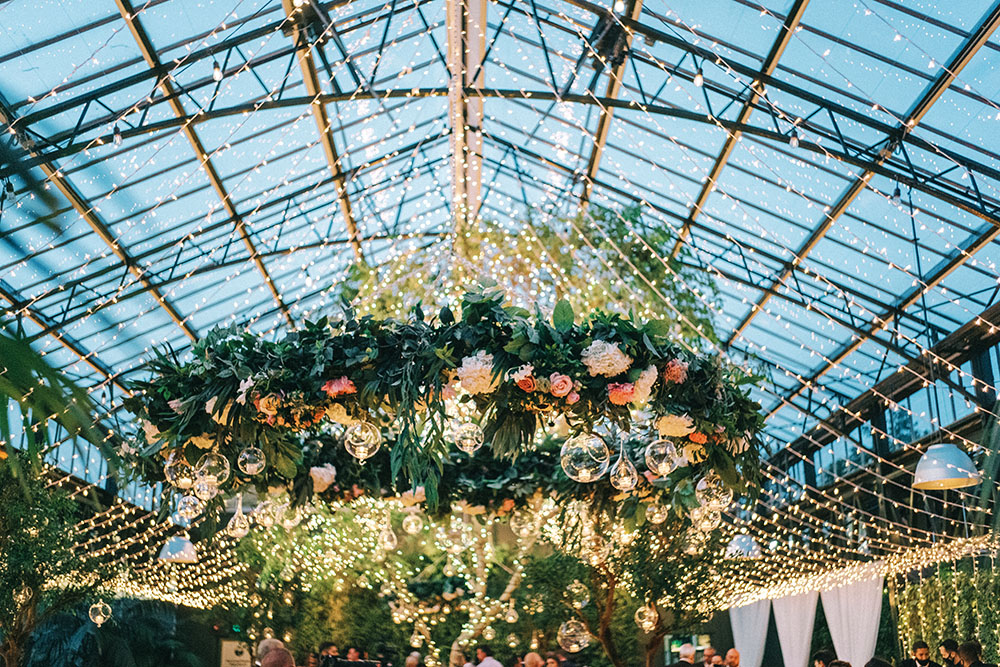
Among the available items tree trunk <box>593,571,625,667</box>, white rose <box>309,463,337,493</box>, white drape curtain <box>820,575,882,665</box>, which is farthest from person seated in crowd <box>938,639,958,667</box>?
white drape curtain <box>820,575,882,665</box>

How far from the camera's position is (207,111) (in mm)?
9273

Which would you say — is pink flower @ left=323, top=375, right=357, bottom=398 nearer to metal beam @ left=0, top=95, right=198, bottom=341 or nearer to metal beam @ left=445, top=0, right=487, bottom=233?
metal beam @ left=445, top=0, right=487, bottom=233

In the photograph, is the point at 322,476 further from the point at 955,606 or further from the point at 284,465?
the point at 955,606

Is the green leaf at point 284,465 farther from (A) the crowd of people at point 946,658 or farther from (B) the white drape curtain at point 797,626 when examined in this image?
(B) the white drape curtain at point 797,626

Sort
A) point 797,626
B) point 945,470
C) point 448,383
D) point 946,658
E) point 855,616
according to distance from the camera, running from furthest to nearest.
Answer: point 797,626 → point 855,616 → point 946,658 → point 945,470 → point 448,383

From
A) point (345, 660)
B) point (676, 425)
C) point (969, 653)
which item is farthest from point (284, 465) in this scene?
point (969, 653)

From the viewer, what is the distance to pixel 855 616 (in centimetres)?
1366

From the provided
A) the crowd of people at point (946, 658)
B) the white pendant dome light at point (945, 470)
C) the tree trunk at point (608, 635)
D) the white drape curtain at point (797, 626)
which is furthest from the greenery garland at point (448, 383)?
the white drape curtain at point (797, 626)

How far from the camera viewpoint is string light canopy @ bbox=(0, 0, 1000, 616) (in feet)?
25.2

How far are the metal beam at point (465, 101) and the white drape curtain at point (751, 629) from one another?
9030mm

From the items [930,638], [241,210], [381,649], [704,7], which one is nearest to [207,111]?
[241,210]

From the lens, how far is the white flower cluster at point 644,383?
12.7ft

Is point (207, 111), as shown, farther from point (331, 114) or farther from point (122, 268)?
point (122, 268)

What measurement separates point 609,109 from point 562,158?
1.95 m
